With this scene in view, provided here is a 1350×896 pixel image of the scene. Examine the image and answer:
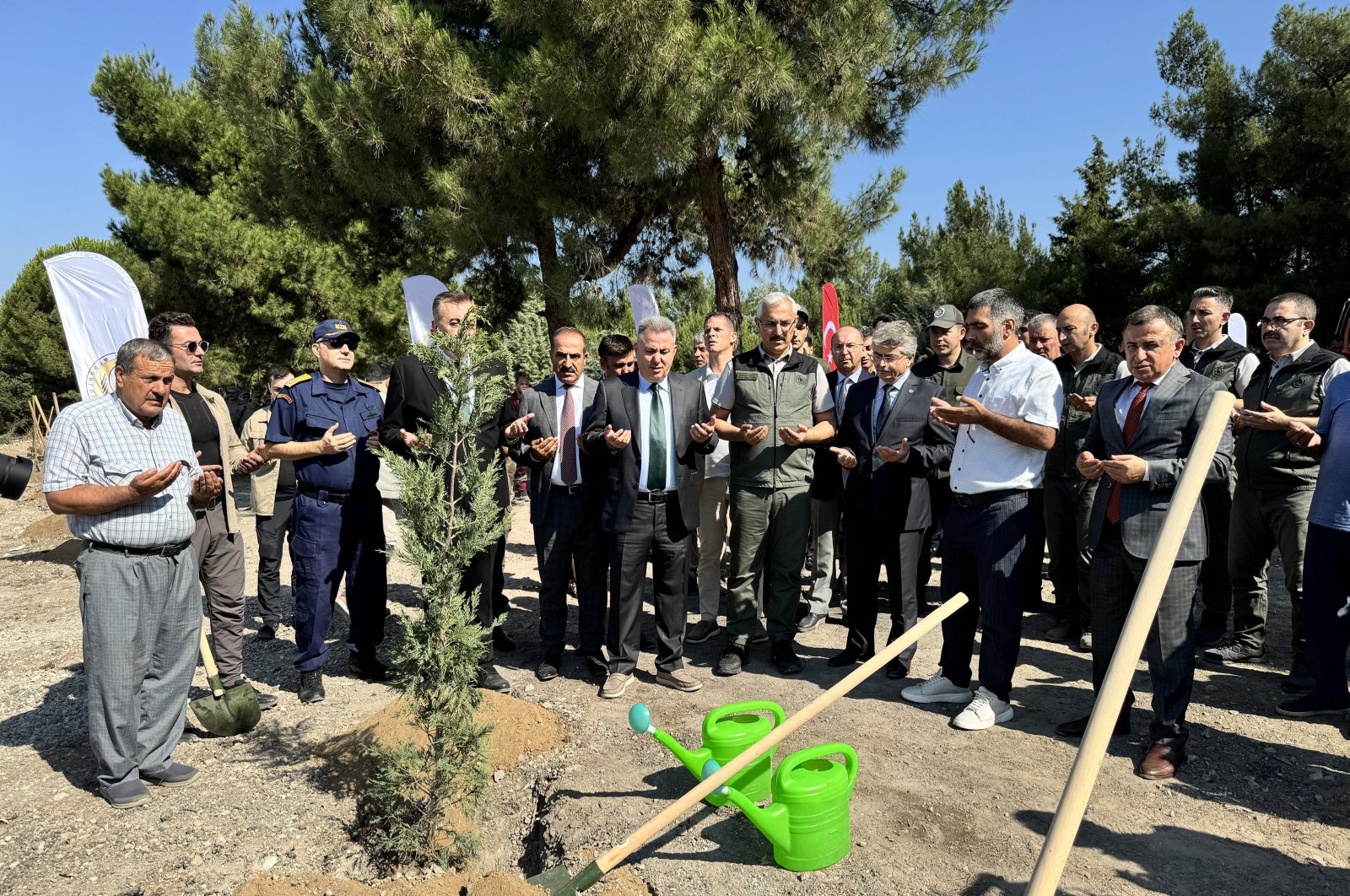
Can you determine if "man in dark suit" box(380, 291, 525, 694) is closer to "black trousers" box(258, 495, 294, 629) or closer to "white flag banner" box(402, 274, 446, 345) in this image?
"white flag banner" box(402, 274, 446, 345)

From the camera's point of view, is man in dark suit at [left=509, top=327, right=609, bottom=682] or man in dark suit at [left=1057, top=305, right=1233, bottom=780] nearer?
man in dark suit at [left=1057, top=305, right=1233, bottom=780]

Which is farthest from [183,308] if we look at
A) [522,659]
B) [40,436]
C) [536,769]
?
[536,769]

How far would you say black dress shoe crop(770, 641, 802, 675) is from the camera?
207 inches

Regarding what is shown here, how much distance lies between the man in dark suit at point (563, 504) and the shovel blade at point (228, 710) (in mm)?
1619

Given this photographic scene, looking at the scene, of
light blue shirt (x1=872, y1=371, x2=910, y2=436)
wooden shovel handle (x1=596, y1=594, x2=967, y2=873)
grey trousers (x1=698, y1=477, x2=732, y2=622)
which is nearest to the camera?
wooden shovel handle (x1=596, y1=594, x2=967, y2=873)

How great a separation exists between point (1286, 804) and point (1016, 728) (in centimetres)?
114

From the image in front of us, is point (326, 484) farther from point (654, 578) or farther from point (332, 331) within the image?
point (654, 578)

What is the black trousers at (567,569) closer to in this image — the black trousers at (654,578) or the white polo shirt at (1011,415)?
the black trousers at (654,578)

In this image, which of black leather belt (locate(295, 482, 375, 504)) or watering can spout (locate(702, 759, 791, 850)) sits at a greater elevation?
black leather belt (locate(295, 482, 375, 504))

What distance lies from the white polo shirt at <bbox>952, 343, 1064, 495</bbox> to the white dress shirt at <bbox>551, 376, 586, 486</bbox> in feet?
7.34

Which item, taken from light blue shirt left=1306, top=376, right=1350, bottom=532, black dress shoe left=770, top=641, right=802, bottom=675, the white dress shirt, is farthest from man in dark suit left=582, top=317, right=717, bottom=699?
light blue shirt left=1306, top=376, right=1350, bottom=532

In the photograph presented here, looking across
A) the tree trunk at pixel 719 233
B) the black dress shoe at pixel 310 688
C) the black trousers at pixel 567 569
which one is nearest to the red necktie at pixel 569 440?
the black trousers at pixel 567 569

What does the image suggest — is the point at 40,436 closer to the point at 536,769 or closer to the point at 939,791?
the point at 536,769

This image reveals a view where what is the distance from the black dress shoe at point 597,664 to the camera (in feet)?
17.4
